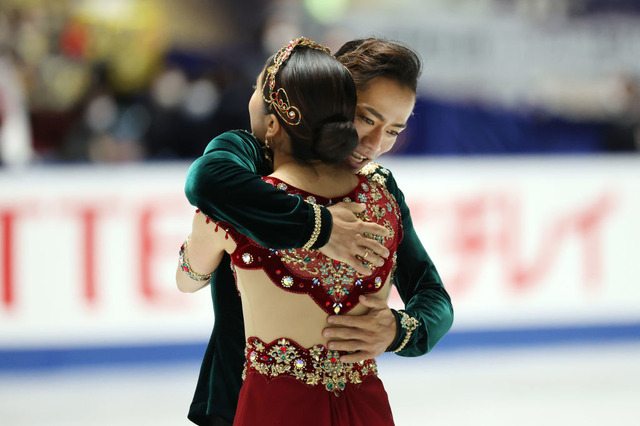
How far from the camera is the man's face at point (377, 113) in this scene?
4.84 feet

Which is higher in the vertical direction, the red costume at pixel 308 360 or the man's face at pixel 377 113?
the man's face at pixel 377 113

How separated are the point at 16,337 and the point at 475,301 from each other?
8.97ft

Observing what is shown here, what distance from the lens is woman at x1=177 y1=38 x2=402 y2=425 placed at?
4.05ft

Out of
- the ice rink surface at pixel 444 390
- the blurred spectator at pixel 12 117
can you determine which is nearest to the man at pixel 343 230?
the ice rink surface at pixel 444 390

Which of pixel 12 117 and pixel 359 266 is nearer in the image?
pixel 359 266

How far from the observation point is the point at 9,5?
16.1ft

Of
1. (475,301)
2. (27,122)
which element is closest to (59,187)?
(27,122)

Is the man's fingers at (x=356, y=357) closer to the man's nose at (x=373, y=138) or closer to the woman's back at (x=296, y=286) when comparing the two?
the woman's back at (x=296, y=286)

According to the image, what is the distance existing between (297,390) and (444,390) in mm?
2968

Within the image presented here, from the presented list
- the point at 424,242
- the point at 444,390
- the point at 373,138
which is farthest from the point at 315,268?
the point at 424,242

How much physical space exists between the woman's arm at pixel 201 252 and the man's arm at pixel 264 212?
9cm

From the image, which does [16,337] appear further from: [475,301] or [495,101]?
[495,101]

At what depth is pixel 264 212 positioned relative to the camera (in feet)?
3.82

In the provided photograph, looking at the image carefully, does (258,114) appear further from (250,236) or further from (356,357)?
(356,357)
